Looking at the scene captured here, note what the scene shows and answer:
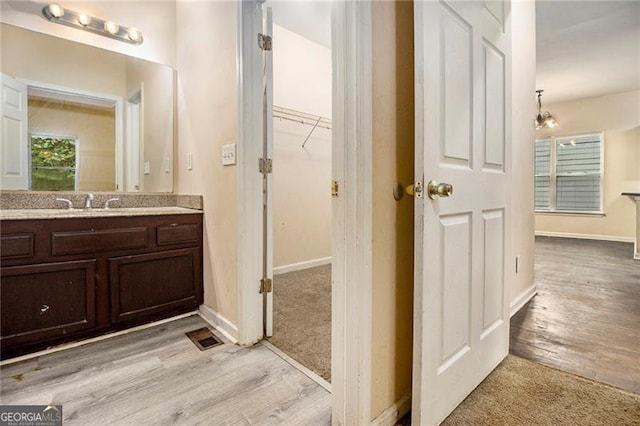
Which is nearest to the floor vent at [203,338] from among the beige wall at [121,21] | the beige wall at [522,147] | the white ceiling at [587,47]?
the beige wall at [522,147]

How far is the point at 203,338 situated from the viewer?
6.14ft

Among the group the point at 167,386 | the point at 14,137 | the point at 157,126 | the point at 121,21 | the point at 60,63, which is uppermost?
the point at 121,21

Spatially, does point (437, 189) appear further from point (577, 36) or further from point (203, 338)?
point (577, 36)

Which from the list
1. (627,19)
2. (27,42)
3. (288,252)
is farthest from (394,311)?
(627,19)

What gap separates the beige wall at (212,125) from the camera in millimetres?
1840

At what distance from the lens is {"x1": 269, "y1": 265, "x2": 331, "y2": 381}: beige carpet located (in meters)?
1.65

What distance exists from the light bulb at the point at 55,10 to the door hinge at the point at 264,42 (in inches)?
56.0

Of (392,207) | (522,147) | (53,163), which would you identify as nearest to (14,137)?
(53,163)

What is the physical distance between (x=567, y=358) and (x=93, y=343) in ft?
8.96

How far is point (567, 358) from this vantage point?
159 centimetres

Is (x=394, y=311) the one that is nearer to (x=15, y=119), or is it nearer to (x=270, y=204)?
(x=270, y=204)

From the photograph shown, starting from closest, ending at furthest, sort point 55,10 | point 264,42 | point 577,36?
point 264,42
point 55,10
point 577,36

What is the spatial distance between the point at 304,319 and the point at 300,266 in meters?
1.43

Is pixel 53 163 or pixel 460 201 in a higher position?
pixel 53 163
